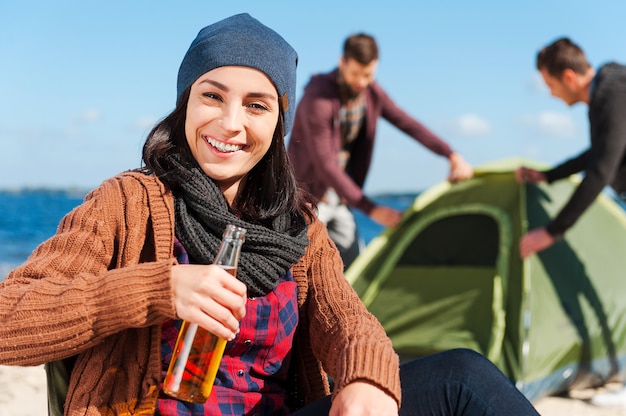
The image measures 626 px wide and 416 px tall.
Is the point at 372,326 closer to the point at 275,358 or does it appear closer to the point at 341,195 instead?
the point at 275,358

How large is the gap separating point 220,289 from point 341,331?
36 cm

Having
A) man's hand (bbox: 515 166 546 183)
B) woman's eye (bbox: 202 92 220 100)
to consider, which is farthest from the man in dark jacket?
woman's eye (bbox: 202 92 220 100)

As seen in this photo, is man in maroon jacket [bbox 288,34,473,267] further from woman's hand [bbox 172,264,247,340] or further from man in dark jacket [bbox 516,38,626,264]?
woman's hand [bbox 172,264,247,340]

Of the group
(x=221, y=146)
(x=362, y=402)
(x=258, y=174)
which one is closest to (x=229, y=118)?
(x=221, y=146)

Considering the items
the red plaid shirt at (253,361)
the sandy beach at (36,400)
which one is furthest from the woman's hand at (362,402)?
the sandy beach at (36,400)

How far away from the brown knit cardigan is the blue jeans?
0.22ft

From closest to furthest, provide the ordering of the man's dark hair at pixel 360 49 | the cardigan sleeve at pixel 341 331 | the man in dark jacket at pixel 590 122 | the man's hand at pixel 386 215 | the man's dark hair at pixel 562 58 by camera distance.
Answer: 1. the cardigan sleeve at pixel 341 331
2. the man in dark jacket at pixel 590 122
3. the man's dark hair at pixel 562 58
4. the man's dark hair at pixel 360 49
5. the man's hand at pixel 386 215

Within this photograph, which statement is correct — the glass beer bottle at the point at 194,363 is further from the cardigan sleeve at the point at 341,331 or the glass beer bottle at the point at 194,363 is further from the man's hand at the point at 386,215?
the man's hand at the point at 386,215

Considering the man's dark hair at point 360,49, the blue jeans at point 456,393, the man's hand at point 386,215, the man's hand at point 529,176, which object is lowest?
the man's hand at point 386,215

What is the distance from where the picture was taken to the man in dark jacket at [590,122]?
3945 millimetres

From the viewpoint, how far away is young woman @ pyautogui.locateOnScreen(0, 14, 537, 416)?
1361 mm

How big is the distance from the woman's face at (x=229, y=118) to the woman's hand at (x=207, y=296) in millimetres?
394

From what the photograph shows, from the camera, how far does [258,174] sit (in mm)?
1852

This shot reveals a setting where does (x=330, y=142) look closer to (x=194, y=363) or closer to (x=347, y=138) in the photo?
(x=347, y=138)
